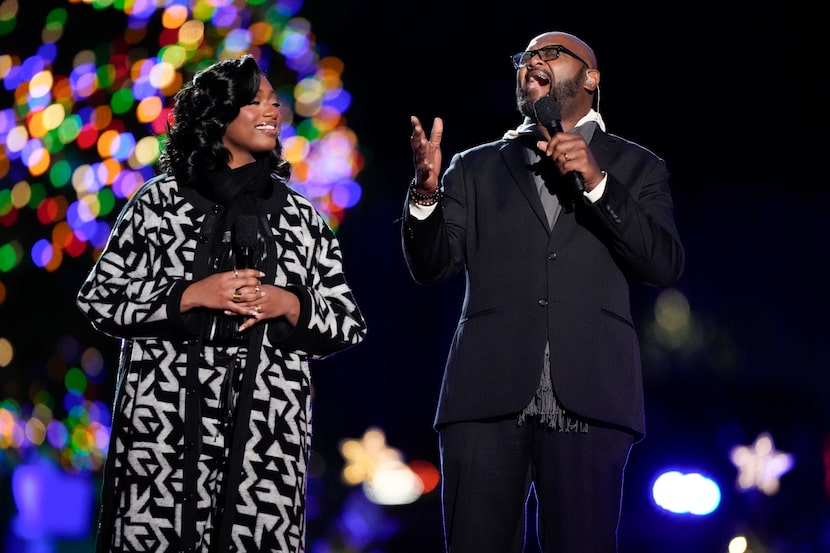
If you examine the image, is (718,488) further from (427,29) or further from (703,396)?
(427,29)

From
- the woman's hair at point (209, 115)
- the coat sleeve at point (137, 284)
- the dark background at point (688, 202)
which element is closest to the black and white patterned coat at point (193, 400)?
the coat sleeve at point (137, 284)

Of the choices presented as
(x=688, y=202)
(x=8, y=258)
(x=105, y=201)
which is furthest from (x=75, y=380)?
(x=688, y=202)

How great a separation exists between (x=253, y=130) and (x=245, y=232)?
39 cm

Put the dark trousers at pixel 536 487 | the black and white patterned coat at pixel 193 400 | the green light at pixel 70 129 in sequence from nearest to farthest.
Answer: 1. the black and white patterned coat at pixel 193 400
2. the dark trousers at pixel 536 487
3. the green light at pixel 70 129

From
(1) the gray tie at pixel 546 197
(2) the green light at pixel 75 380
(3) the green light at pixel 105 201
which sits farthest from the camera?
(2) the green light at pixel 75 380

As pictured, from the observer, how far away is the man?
2.54m

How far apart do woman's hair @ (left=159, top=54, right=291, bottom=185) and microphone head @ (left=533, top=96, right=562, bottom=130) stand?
0.68 meters

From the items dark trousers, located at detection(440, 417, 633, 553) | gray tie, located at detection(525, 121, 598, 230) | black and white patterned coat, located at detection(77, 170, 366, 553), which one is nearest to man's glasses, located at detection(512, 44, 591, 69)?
gray tie, located at detection(525, 121, 598, 230)

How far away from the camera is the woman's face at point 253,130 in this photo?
2.71 metres

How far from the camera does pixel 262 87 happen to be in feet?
9.07

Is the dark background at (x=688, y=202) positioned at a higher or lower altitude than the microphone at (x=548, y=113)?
higher

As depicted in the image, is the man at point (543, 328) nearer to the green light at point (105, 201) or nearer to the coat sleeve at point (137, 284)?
the coat sleeve at point (137, 284)

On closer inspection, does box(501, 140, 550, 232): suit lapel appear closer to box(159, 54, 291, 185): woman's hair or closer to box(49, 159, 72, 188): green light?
box(159, 54, 291, 185): woman's hair

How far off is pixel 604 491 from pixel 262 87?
50.9 inches
